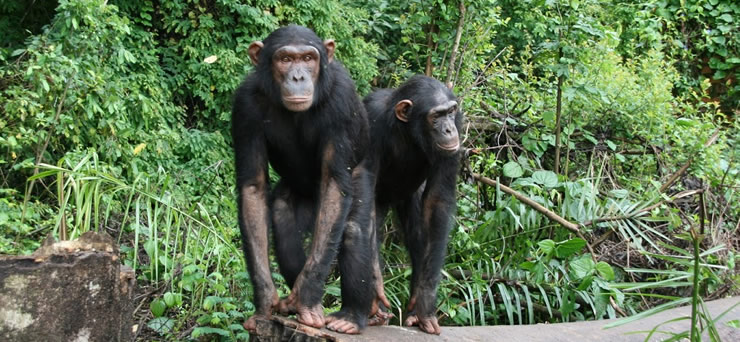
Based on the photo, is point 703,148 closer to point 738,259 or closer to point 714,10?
point 738,259

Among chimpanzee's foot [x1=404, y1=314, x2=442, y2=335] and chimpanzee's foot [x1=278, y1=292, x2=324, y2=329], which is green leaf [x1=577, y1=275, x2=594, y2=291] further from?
chimpanzee's foot [x1=278, y1=292, x2=324, y2=329]

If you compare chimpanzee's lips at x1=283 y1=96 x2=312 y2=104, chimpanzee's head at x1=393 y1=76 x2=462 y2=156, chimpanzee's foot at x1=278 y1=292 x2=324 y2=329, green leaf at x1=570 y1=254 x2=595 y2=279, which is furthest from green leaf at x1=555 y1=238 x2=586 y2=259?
chimpanzee's lips at x1=283 y1=96 x2=312 y2=104

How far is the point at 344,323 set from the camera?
5.46 m

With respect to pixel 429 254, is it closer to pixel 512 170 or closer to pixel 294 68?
pixel 294 68

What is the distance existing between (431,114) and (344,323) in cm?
187

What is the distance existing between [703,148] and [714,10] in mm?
6583

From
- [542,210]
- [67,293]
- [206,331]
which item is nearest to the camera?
[67,293]

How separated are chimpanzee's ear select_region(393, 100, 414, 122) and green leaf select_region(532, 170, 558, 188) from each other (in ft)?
8.93

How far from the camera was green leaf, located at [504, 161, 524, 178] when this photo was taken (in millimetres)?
8727

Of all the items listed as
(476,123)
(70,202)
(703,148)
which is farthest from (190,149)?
(703,148)

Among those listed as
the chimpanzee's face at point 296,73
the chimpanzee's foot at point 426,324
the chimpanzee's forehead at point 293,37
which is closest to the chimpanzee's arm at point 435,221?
the chimpanzee's foot at point 426,324

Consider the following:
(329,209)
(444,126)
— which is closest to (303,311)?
(329,209)

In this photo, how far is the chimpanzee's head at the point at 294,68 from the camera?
18.4ft

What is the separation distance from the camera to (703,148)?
358 inches
